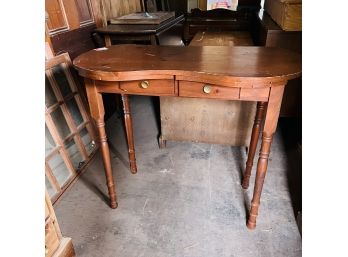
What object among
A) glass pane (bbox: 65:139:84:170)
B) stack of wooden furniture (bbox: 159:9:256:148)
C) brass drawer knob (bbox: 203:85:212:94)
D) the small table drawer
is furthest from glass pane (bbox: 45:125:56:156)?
brass drawer knob (bbox: 203:85:212:94)

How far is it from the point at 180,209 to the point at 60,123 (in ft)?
3.12

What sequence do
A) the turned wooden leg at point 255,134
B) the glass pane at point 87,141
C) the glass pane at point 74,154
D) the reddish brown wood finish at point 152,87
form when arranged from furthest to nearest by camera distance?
the glass pane at point 87,141, the glass pane at point 74,154, the turned wooden leg at point 255,134, the reddish brown wood finish at point 152,87

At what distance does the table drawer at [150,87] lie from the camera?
107 cm

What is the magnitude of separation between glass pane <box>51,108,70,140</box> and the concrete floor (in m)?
0.34

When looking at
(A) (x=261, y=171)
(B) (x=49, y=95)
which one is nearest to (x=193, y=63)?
(A) (x=261, y=171)

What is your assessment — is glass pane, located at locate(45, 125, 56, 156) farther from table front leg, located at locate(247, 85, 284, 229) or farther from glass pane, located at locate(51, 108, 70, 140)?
table front leg, located at locate(247, 85, 284, 229)

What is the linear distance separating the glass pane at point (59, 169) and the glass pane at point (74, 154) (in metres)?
0.11

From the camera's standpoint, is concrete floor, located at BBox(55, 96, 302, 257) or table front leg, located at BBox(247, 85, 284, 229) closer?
table front leg, located at BBox(247, 85, 284, 229)

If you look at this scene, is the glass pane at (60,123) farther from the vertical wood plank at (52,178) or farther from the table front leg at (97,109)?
the table front leg at (97,109)

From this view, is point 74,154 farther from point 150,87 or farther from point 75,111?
point 150,87

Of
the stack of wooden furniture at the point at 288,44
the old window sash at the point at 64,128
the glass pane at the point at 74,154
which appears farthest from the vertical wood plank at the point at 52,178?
the stack of wooden furniture at the point at 288,44

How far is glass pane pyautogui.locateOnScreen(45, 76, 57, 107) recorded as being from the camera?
1513 millimetres
